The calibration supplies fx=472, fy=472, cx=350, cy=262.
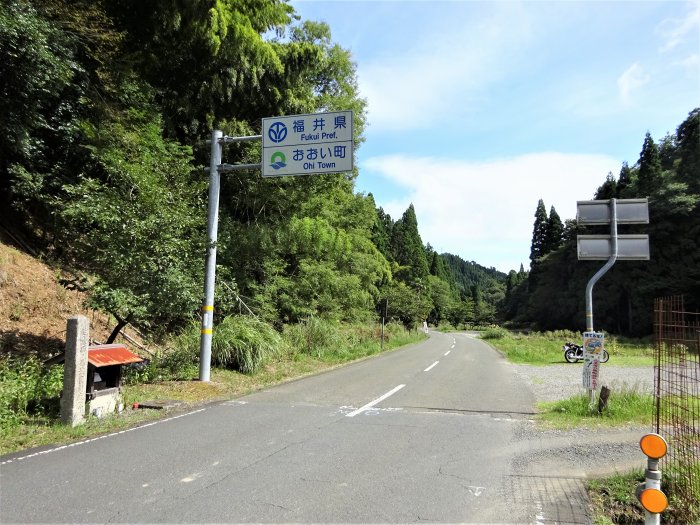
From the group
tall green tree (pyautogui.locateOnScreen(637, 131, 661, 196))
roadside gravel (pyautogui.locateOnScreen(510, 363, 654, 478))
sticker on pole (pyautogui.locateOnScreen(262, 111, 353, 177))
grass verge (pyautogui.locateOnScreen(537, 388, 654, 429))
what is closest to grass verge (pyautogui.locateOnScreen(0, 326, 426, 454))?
sticker on pole (pyautogui.locateOnScreen(262, 111, 353, 177))

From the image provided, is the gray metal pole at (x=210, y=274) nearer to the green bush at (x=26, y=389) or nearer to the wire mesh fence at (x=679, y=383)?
the green bush at (x=26, y=389)

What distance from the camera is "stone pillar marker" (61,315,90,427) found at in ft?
21.7

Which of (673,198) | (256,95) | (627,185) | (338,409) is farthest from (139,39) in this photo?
(627,185)

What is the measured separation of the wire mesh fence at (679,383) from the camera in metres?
4.21

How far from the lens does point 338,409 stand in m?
8.80

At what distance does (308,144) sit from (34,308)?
24.2 ft

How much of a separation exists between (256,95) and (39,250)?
336 inches

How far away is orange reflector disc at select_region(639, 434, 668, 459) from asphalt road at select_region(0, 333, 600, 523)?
992 millimetres

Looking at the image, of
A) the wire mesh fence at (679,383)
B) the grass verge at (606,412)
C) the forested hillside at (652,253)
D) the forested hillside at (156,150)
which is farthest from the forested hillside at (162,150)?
the forested hillside at (652,253)

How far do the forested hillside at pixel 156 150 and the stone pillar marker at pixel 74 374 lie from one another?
2618 millimetres

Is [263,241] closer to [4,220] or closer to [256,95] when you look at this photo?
[256,95]

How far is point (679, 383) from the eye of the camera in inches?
188

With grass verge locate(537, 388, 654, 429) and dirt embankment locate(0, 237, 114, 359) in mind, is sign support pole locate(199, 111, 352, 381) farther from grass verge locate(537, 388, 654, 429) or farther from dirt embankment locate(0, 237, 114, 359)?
grass verge locate(537, 388, 654, 429)

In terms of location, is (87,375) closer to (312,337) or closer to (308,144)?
(308,144)
